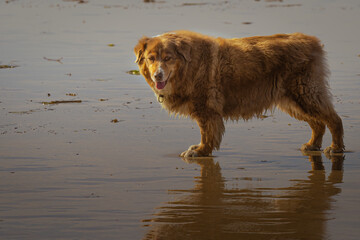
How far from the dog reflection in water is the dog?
1.41 metres

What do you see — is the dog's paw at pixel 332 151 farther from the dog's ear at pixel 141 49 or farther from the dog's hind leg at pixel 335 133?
the dog's ear at pixel 141 49

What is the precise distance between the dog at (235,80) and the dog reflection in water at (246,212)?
141 cm

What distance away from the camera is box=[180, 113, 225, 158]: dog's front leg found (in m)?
7.92

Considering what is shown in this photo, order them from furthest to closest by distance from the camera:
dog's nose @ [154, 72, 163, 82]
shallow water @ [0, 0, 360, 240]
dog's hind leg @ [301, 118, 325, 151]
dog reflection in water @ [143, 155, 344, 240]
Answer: dog's hind leg @ [301, 118, 325, 151]
dog's nose @ [154, 72, 163, 82]
shallow water @ [0, 0, 360, 240]
dog reflection in water @ [143, 155, 344, 240]

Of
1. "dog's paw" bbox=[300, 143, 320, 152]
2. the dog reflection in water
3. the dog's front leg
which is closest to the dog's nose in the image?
the dog's front leg

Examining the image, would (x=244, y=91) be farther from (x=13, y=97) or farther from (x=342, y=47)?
(x=342, y=47)

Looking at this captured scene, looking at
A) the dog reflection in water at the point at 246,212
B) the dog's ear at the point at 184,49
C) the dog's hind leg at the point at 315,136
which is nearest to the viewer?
the dog reflection in water at the point at 246,212

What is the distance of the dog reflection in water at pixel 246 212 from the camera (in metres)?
5.02

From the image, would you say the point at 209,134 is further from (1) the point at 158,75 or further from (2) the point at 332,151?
(2) the point at 332,151

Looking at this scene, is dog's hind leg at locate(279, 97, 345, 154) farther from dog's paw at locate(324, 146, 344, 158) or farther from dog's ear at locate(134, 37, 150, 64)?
dog's ear at locate(134, 37, 150, 64)

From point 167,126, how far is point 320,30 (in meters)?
9.40

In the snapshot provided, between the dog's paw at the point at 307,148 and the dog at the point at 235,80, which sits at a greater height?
the dog at the point at 235,80

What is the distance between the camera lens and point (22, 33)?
57.0 feet

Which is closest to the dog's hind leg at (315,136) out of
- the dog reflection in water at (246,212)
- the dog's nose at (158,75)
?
the dog reflection in water at (246,212)
